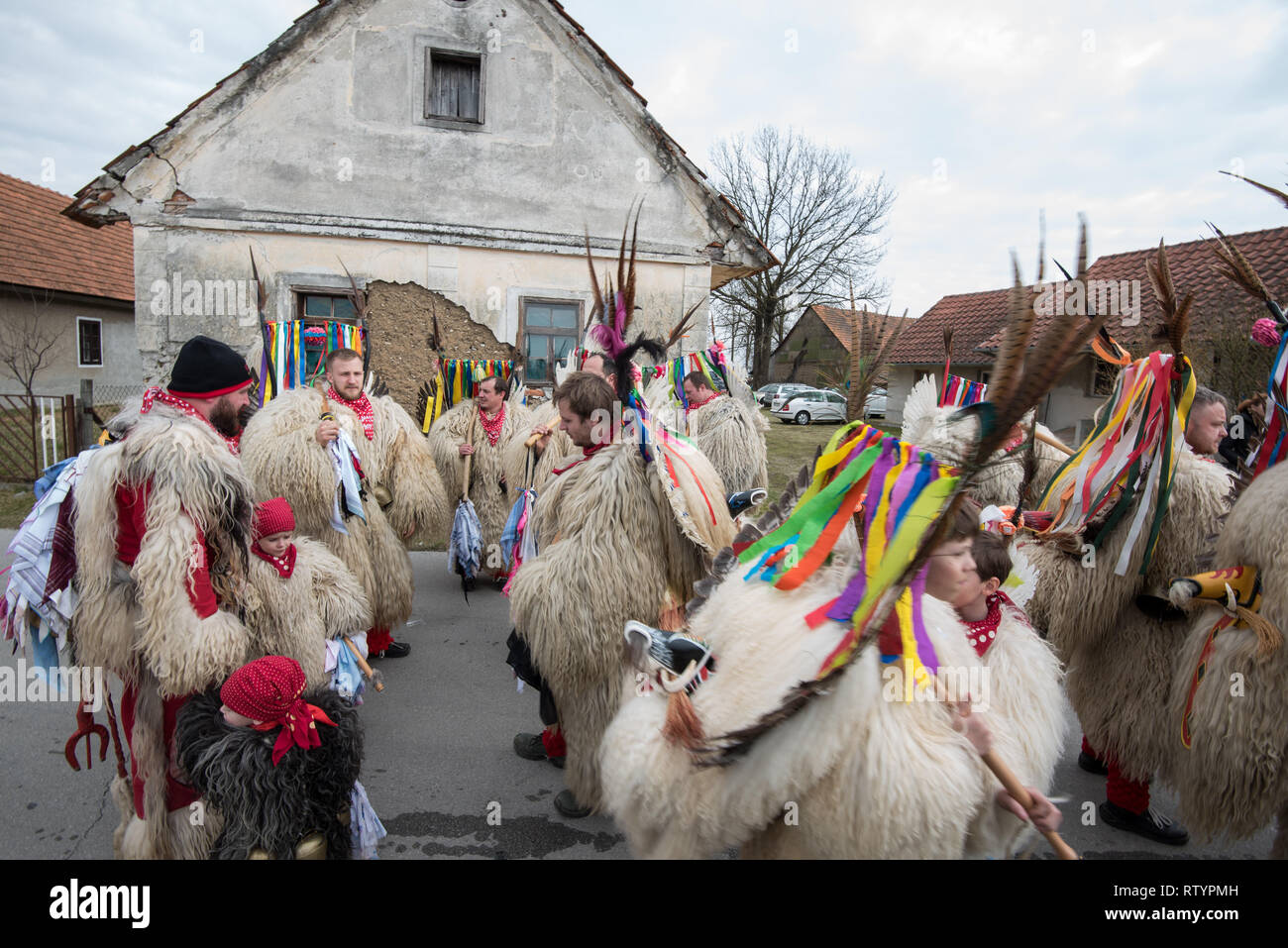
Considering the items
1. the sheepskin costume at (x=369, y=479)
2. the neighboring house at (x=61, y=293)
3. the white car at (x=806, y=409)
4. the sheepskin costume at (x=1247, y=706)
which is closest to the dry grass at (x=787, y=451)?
the white car at (x=806, y=409)

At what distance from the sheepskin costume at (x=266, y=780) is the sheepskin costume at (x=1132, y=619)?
301 cm

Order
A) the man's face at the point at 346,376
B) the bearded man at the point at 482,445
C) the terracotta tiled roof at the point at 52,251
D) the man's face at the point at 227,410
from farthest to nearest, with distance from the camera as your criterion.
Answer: the terracotta tiled roof at the point at 52,251
the bearded man at the point at 482,445
the man's face at the point at 346,376
the man's face at the point at 227,410

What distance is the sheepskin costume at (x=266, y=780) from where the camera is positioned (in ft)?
6.95

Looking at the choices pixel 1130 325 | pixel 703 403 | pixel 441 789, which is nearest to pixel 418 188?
pixel 703 403

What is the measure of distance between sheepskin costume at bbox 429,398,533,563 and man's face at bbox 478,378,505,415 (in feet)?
0.42

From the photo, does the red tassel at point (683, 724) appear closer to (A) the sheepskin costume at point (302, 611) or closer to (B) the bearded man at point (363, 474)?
(A) the sheepskin costume at point (302, 611)

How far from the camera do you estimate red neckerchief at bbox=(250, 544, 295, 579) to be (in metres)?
2.86

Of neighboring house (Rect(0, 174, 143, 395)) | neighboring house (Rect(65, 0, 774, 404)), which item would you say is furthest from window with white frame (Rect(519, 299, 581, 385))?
neighboring house (Rect(0, 174, 143, 395))

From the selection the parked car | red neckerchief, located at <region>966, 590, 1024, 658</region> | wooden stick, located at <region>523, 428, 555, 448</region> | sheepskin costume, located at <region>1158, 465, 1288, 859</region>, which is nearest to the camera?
red neckerchief, located at <region>966, 590, 1024, 658</region>

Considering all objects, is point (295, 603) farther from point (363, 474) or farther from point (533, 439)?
point (533, 439)

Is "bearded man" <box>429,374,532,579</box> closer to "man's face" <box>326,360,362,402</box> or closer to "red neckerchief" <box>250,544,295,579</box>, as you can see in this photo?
"man's face" <box>326,360,362,402</box>

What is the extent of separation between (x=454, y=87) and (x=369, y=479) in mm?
6883

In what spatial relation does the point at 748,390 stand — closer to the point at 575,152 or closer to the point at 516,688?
the point at 516,688
